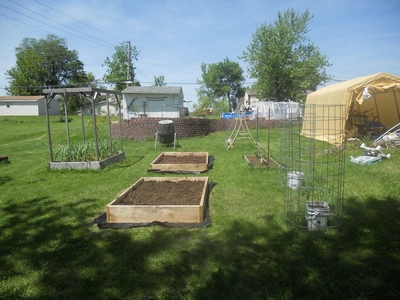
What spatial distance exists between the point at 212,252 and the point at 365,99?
8.89 m

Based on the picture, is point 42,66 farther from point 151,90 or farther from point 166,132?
point 166,132

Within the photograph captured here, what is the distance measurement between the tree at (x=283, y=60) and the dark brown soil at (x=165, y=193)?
2409cm

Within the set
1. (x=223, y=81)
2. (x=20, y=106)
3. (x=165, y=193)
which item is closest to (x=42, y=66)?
(x=20, y=106)

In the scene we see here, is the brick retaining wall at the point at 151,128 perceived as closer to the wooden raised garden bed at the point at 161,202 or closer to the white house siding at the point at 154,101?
the white house siding at the point at 154,101

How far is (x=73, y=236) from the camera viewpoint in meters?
3.49

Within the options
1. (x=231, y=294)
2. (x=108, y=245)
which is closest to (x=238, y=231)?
(x=231, y=294)

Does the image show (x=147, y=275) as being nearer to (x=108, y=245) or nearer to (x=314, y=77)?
(x=108, y=245)

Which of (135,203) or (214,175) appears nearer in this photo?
(135,203)

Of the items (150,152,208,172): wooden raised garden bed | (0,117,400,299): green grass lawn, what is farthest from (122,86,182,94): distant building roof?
(0,117,400,299): green grass lawn

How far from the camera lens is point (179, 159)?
27.0ft

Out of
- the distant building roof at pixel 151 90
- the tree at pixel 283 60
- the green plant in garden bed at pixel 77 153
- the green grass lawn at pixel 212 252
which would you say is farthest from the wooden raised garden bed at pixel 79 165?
the tree at pixel 283 60

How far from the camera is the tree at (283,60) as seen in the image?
2702cm

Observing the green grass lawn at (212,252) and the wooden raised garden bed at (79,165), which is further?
the wooden raised garden bed at (79,165)

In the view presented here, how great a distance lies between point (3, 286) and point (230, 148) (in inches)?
337
